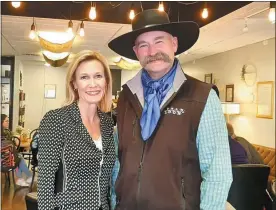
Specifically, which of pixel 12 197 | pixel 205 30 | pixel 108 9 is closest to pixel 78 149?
pixel 108 9

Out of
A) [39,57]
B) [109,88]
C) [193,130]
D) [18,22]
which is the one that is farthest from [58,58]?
[193,130]

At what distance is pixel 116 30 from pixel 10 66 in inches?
215

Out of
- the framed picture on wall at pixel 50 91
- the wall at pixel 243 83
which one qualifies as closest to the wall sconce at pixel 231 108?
the wall at pixel 243 83

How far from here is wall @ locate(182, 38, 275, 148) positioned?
19.8 ft

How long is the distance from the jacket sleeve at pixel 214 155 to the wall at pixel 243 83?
4.78 metres

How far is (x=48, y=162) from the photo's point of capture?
1.67 meters

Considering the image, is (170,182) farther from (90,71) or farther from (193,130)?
(90,71)

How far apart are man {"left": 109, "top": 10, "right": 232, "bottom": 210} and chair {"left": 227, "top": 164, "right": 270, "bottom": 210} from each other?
184 centimetres

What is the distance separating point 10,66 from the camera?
9977mm

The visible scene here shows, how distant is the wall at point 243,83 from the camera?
603 cm

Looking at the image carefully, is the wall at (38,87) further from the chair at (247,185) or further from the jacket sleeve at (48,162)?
the jacket sleeve at (48,162)

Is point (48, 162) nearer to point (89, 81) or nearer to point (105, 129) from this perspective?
point (105, 129)

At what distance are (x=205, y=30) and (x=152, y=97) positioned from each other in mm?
3983

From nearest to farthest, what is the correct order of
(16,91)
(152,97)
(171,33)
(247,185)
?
(152,97)
(171,33)
(247,185)
(16,91)
